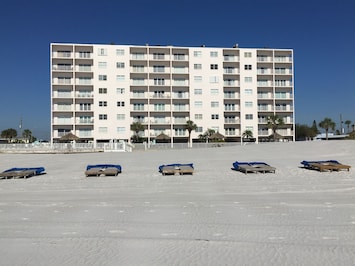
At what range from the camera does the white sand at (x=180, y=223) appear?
15.0 feet

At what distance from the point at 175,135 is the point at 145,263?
56888mm

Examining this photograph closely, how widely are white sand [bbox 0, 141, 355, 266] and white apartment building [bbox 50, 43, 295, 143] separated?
4863 cm

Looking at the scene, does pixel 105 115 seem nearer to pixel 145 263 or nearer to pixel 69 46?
pixel 69 46

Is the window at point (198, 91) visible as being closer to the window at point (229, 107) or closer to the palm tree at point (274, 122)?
the window at point (229, 107)

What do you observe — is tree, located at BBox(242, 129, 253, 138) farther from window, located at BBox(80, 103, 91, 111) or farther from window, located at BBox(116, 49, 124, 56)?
window, located at BBox(80, 103, 91, 111)

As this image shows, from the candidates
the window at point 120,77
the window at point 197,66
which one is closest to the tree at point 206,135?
the window at point 197,66

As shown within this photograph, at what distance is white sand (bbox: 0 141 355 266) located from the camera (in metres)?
4.56

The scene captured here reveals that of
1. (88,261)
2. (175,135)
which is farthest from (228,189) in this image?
(175,135)

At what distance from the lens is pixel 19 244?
5.15m

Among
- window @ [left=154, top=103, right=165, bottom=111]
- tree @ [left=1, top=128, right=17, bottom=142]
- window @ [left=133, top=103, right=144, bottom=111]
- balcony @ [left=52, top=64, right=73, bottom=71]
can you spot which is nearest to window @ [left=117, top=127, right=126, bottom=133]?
window @ [left=133, top=103, right=144, bottom=111]

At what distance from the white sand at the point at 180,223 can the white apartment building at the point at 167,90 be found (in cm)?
4863

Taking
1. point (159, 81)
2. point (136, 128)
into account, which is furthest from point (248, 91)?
point (136, 128)

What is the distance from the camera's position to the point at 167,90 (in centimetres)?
6172

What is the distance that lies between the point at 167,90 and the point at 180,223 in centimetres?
5647
